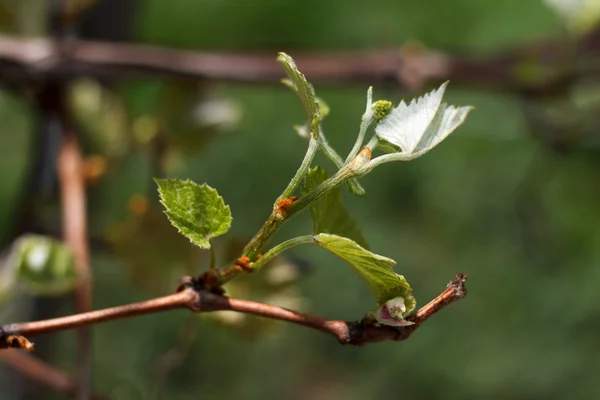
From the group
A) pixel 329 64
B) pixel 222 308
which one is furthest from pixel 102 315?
Result: pixel 329 64

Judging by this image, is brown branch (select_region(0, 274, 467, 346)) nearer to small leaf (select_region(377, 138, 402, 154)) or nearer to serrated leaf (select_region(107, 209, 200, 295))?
small leaf (select_region(377, 138, 402, 154))

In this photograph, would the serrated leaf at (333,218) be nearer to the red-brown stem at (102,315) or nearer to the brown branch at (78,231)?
the red-brown stem at (102,315)

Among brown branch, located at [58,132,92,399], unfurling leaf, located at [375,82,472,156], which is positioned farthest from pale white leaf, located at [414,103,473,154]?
brown branch, located at [58,132,92,399]

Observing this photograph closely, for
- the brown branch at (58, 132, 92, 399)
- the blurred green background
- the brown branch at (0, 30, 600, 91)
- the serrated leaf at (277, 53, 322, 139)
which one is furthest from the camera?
the blurred green background

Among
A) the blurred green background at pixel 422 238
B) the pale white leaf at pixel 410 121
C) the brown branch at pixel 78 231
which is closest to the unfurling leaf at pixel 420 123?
the pale white leaf at pixel 410 121

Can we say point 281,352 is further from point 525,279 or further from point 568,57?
point 568,57
